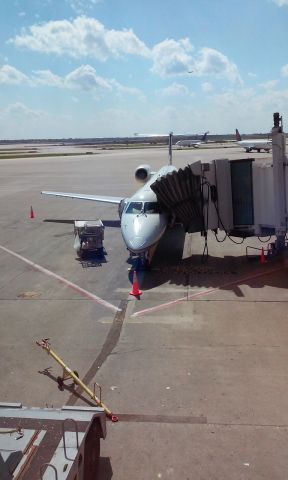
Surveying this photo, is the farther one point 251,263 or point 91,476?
point 251,263

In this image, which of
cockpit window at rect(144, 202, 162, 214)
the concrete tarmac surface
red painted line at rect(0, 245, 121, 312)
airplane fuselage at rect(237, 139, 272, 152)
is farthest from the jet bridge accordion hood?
airplane fuselage at rect(237, 139, 272, 152)

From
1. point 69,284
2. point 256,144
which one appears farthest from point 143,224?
point 256,144

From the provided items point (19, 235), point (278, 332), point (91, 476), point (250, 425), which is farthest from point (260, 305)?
point (19, 235)

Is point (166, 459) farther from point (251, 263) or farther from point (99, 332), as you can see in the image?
point (251, 263)

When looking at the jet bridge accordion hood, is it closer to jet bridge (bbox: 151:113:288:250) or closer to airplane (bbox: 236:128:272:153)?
jet bridge (bbox: 151:113:288:250)

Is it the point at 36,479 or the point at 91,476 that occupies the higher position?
the point at 36,479

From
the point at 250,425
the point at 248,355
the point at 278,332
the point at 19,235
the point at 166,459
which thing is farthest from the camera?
the point at 19,235

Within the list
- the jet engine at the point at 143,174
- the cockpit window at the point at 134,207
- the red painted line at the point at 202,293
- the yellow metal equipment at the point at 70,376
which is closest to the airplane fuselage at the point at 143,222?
the cockpit window at the point at 134,207

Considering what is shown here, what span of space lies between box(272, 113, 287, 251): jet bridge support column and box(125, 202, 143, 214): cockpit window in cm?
505

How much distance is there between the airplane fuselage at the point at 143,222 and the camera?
16.0m

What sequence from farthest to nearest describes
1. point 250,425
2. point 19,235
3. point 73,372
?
point 19,235
point 73,372
point 250,425

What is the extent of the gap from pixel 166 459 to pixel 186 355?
351 cm

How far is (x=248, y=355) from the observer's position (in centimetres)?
1008

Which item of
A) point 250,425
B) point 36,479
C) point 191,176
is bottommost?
point 250,425
